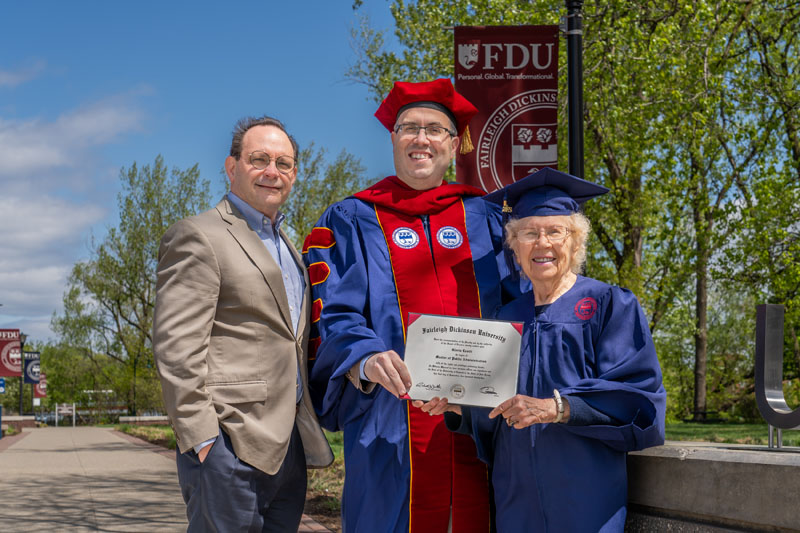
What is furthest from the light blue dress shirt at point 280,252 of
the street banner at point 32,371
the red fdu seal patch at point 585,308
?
the street banner at point 32,371

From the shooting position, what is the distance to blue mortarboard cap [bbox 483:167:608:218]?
113 inches

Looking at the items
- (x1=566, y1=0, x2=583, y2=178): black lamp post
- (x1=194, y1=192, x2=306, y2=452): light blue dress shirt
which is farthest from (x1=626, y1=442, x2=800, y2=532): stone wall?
(x1=566, y1=0, x2=583, y2=178): black lamp post

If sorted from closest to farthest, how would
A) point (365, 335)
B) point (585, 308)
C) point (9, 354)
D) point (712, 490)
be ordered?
1. point (712, 490)
2. point (585, 308)
3. point (365, 335)
4. point (9, 354)

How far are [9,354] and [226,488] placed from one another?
115 ft

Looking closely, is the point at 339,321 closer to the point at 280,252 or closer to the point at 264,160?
the point at 280,252

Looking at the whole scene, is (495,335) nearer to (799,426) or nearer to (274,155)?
(799,426)

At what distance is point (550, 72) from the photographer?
17.9 feet

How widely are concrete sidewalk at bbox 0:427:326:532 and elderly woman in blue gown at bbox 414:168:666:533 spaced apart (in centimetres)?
579

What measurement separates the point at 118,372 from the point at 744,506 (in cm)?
4549

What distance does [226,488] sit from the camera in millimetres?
3193

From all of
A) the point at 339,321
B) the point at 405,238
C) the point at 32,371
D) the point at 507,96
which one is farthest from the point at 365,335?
the point at 32,371

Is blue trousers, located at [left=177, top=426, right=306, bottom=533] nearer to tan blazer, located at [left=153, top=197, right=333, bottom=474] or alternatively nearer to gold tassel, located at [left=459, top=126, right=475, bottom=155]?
tan blazer, located at [left=153, top=197, right=333, bottom=474]

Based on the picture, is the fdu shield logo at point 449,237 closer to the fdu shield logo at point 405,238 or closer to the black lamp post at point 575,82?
the fdu shield logo at point 405,238

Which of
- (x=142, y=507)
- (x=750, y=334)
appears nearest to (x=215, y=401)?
(x=142, y=507)
